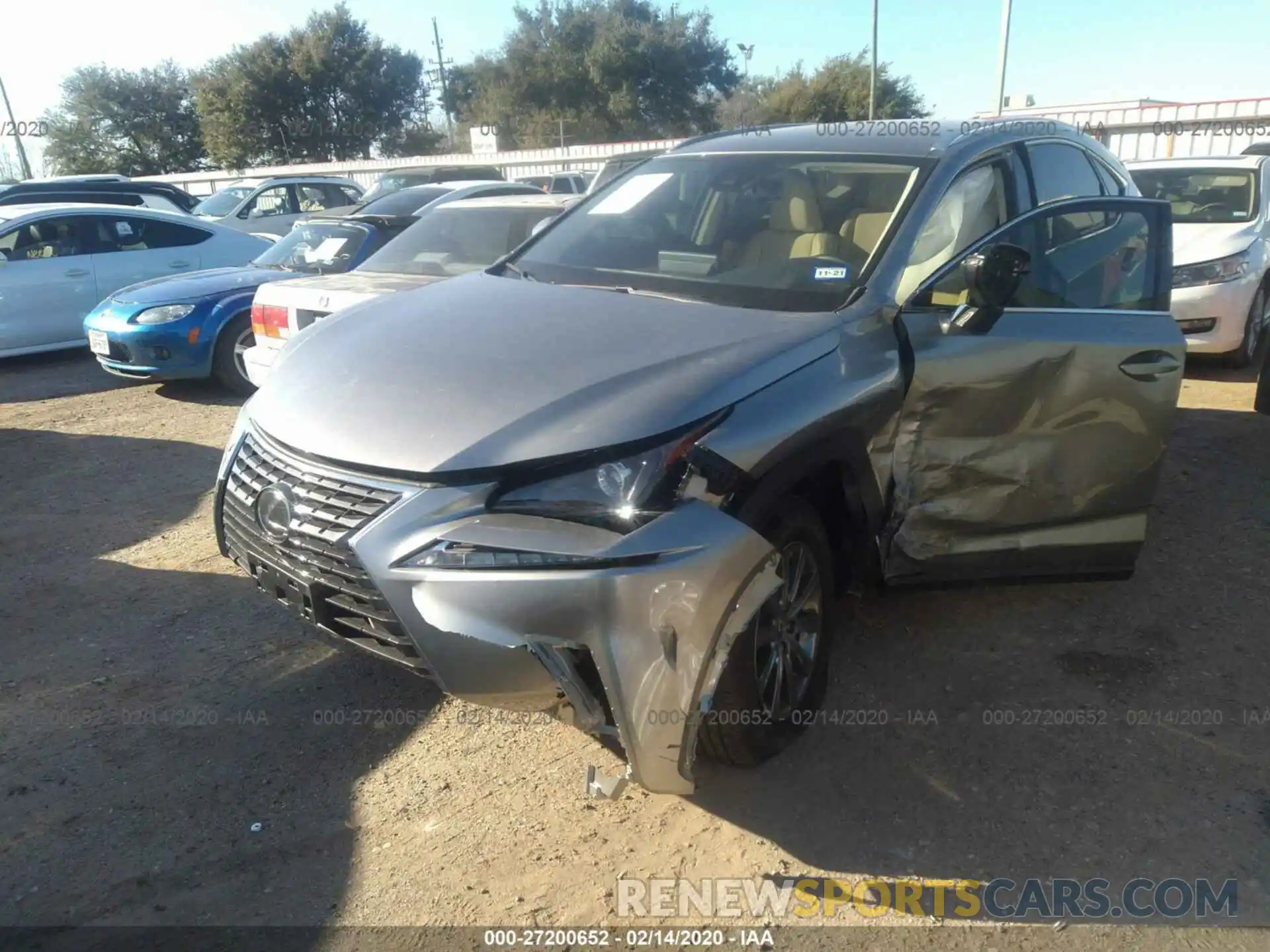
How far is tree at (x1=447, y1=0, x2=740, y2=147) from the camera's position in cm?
4488

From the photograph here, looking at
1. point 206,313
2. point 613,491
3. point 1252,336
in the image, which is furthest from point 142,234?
point 1252,336

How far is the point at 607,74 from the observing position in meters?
45.1

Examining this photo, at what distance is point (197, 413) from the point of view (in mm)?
7164

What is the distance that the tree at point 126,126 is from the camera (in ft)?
149

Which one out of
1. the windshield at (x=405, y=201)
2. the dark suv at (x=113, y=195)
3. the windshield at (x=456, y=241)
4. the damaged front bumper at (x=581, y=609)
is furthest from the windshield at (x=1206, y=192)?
the dark suv at (x=113, y=195)

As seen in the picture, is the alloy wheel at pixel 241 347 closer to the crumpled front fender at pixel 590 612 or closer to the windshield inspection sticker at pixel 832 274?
the windshield inspection sticker at pixel 832 274

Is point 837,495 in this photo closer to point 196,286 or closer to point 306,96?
point 196,286

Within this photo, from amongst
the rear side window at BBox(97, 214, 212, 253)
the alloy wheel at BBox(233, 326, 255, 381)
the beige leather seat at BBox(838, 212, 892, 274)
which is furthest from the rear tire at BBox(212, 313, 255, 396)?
the beige leather seat at BBox(838, 212, 892, 274)

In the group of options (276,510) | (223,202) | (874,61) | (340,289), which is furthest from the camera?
(874,61)

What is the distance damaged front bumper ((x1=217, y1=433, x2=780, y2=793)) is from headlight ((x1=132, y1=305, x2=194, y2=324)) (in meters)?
5.78

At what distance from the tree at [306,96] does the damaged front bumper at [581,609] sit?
47774 mm

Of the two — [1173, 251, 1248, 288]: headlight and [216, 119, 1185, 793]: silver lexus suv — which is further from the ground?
[216, 119, 1185, 793]: silver lexus suv

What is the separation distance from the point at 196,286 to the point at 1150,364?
6.82 m

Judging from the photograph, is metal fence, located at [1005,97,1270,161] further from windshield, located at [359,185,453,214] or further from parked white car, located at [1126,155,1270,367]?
windshield, located at [359,185,453,214]
